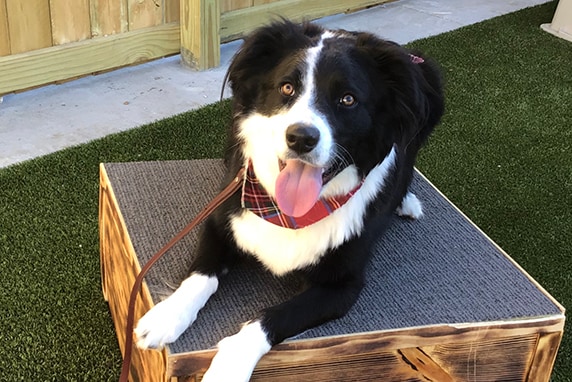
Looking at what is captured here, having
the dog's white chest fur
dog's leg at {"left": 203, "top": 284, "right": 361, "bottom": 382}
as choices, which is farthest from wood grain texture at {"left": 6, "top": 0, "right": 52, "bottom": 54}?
dog's leg at {"left": 203, "top": 284, "right": 361, "bottom": 382}

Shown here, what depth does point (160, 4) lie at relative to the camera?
12.1 feet

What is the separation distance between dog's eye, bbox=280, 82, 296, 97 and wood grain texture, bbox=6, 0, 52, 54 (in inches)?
84.6

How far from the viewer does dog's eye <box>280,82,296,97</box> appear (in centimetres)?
147

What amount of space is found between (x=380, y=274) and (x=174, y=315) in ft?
1.86

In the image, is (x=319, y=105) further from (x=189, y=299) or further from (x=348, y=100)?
(x=189, y=299)

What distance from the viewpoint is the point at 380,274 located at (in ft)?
5.69

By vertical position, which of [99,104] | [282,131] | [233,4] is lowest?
[99,104]

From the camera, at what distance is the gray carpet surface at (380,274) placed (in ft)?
5.06

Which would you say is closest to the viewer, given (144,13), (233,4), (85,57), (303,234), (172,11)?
(303,234)

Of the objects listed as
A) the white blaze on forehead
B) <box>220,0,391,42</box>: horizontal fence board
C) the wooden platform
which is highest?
the white blaze on forehead

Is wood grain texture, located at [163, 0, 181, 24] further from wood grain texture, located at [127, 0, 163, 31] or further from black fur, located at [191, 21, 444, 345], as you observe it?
black fur, located at [191, 21, 444, 345]

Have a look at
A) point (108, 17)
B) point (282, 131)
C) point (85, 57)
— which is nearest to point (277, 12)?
point (108, 17)

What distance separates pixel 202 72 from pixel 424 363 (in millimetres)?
Result: 2610

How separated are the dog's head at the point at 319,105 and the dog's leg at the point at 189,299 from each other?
0.71 ft
